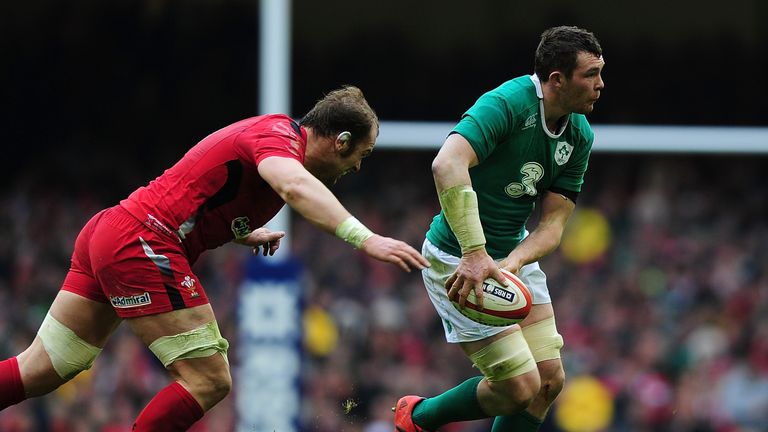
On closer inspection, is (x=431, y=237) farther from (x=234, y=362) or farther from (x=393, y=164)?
(x=393, y=164)

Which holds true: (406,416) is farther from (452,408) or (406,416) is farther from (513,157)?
(513,157)

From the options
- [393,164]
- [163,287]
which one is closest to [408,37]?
[393,164]

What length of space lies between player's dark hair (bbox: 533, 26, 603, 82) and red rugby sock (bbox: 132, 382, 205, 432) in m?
2.09

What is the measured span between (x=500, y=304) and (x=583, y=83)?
3.47 ft


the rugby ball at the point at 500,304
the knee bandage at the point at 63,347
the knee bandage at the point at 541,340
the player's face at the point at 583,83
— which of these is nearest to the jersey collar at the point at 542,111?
the player's face at the point at 583,83

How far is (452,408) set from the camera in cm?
595

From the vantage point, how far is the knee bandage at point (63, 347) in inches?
214

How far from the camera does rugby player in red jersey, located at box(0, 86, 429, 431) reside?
5.14 metres

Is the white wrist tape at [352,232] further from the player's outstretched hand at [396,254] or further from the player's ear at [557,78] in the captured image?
the player's ear at [557,78]

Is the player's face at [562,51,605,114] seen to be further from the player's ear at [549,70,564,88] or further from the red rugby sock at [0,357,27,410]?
the red rugby sock at [0,357,27,410]

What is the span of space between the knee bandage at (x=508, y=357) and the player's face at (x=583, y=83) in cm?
108

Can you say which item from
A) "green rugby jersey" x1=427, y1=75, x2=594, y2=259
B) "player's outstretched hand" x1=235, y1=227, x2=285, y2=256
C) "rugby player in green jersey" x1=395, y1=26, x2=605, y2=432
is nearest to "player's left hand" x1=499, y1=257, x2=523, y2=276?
"rugby player in green jersey" x1=395, y1=26, x2=605, y2=432

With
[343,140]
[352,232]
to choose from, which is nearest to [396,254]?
[352,232]

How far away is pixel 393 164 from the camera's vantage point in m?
14.5
